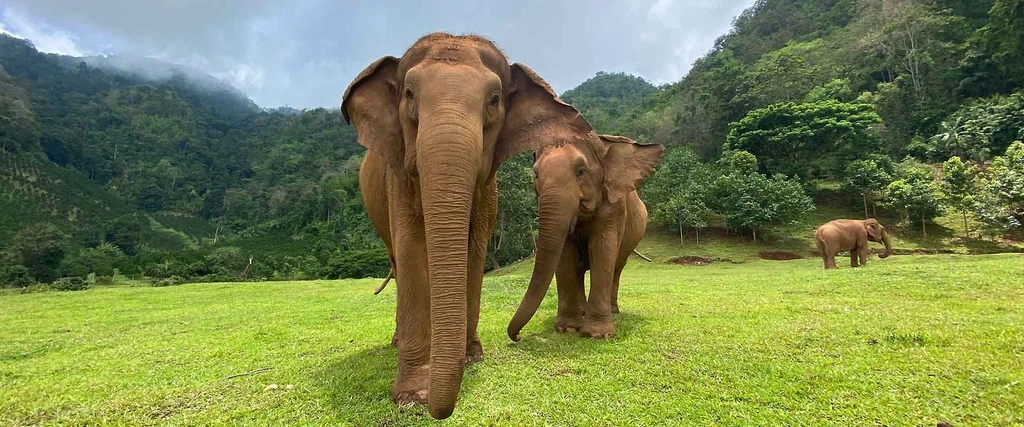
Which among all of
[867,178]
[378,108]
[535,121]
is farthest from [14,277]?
[867,178]

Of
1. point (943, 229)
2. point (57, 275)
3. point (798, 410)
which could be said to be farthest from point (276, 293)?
point (943, 229)

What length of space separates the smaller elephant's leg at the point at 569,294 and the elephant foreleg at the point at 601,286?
0.28 metres

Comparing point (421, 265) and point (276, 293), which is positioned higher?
point (421, 265)

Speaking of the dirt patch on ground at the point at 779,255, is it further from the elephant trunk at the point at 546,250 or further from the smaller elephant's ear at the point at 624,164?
the elephant trunk at the point at 546,250

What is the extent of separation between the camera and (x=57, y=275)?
2725 cm

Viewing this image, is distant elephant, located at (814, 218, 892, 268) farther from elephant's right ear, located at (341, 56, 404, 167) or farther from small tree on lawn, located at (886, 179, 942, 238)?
elephant's right ear, located at (341, 56, 404, 167)

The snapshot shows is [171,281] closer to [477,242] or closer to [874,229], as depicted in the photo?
[477,242]

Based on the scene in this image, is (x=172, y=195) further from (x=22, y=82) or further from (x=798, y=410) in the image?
(x=798, y=410)

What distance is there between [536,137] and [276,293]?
14557 millimetres

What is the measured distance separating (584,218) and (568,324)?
1291mm

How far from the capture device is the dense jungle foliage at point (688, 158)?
2911cm

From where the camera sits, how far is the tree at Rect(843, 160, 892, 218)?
103ft

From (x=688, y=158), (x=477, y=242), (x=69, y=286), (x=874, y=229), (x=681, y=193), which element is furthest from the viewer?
(x=688, y=158)

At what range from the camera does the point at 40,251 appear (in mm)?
26469
